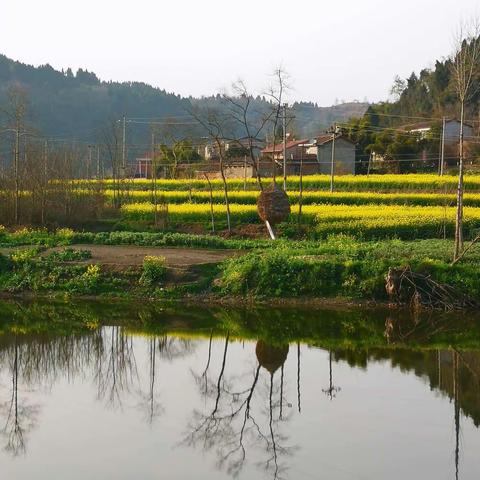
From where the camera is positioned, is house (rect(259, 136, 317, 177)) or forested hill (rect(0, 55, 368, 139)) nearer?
house (rect(259, 136, 317, 177))

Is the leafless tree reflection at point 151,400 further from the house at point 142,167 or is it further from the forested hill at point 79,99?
the forested hill at point 79,99

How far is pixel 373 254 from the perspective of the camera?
59.2 feet

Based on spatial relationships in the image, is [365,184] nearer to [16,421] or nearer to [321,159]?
[321,159]

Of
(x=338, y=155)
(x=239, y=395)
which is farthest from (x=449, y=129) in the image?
(x=239, y=395)

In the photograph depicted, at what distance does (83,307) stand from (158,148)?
1582 inches

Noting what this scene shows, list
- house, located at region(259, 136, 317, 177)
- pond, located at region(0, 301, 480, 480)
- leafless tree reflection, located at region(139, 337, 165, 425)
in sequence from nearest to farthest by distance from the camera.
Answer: pond, located at region(0, 301, 480, 480)
leafless tree reflection, located at region(139, 337, 165, 425)
house, located at region(259, 136, 317, 177)

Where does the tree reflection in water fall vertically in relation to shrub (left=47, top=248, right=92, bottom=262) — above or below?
below

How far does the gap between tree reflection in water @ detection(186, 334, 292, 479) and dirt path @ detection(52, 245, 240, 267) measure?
7034 mm

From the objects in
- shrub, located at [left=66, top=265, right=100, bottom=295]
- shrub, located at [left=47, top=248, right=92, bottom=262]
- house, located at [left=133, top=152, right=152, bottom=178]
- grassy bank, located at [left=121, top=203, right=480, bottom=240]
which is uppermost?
house, located at [left=133, top=152, right=152, bottom=178]

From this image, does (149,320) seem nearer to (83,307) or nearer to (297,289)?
(83,307)

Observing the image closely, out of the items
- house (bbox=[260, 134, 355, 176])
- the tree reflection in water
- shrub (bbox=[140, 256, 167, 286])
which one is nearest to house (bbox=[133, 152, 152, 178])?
house (bbox=[260, 134, 355, 176])

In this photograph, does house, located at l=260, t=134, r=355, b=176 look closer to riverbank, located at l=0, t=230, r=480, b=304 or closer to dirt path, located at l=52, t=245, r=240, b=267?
dirt path, located at l=52, t=245, r=240, b=267

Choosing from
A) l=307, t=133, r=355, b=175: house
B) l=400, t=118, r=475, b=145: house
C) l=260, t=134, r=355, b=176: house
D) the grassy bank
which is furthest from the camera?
l=400, t=118, r=475, b=145: house

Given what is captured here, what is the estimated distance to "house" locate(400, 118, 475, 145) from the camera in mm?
53750
